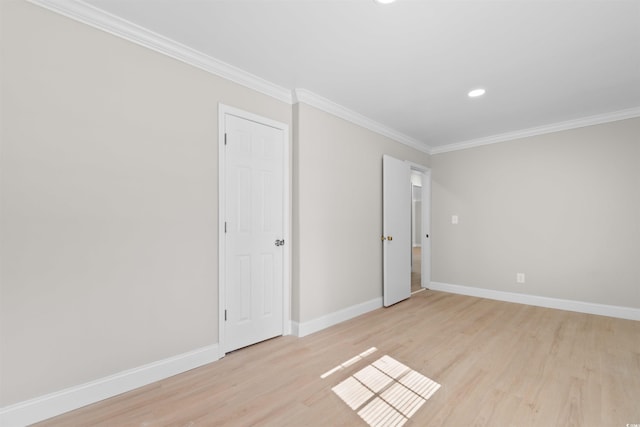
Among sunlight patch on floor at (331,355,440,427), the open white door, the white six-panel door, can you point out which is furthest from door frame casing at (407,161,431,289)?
the white six-panel door

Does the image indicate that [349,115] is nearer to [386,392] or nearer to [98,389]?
[386,392]

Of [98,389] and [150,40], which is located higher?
[150,40]

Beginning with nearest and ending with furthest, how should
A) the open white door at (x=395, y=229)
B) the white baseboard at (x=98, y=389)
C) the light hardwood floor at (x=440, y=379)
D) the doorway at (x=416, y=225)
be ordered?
the white baseboard at (x=98, y=389), the light hardwood floor at (x=440, y=379), the open white door at (x=395, y=229), the doorway at (x=416, y=225)

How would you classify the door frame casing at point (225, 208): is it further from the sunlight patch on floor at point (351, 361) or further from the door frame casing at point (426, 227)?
the door frame casing at point (426, 227)

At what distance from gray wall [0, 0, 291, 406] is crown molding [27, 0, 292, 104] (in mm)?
55

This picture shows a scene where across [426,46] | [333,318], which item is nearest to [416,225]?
[333,318]

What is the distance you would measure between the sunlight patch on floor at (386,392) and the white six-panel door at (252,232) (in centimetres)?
106

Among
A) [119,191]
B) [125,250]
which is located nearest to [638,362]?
[125,250]

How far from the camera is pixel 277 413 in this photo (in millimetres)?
1840

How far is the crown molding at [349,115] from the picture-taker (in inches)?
124

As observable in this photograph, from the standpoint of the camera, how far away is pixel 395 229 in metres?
4.34

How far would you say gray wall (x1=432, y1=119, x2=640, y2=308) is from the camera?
12.1 feet

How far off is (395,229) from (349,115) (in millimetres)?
1797

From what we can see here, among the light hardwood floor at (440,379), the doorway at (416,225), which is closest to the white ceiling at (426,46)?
the light hardwood floor at (440,379)
